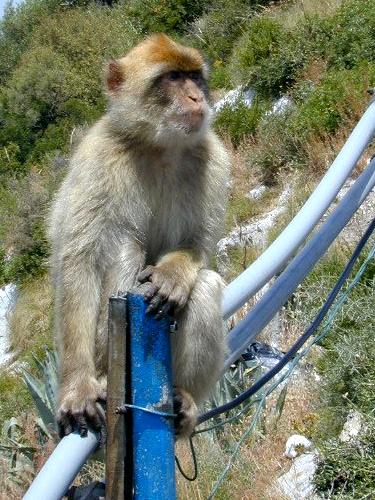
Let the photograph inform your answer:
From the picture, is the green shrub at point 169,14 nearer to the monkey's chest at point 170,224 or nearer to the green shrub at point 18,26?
the green shrub at point 18,26

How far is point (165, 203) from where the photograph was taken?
3.90 meters

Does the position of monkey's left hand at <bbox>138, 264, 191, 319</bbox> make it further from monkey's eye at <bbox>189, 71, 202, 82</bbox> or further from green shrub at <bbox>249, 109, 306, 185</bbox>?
green shrub at <bbox>249, 109, 306, 185</bbox>

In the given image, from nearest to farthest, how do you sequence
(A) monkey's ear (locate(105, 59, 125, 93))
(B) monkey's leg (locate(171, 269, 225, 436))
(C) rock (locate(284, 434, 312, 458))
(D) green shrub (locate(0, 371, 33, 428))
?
1. (B) monkey's leg (locate(171, 269, 225, 436))
2. (A) monkey's ear (locate(105, 59, 125, 93))
3. (C) rock (locate(284, 434, 312, 458))
4. (D) green shrub (locate(0, 371, 33, 428))

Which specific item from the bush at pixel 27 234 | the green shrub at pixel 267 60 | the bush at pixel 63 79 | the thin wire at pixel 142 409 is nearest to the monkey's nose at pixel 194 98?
the thin wire at pixel 142 409

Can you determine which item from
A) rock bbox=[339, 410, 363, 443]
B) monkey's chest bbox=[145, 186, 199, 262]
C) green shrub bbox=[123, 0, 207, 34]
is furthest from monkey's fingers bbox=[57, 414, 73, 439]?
green shrub bbox=[123, 0, 207, 34]

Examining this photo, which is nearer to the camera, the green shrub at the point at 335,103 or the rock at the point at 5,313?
the green shrub at the point at 335,103

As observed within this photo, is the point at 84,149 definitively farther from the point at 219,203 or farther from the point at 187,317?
the point at 187,317

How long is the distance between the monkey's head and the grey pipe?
89cm

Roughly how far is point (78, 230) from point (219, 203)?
0.72 m

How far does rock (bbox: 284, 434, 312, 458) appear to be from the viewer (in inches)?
226

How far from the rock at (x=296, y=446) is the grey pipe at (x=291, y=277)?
8.67 feet

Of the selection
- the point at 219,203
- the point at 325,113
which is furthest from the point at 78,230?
the point at 325,113

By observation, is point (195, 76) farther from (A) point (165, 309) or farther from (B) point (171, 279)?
(A) point (165, 309)

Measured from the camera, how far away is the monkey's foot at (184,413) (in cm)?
314
